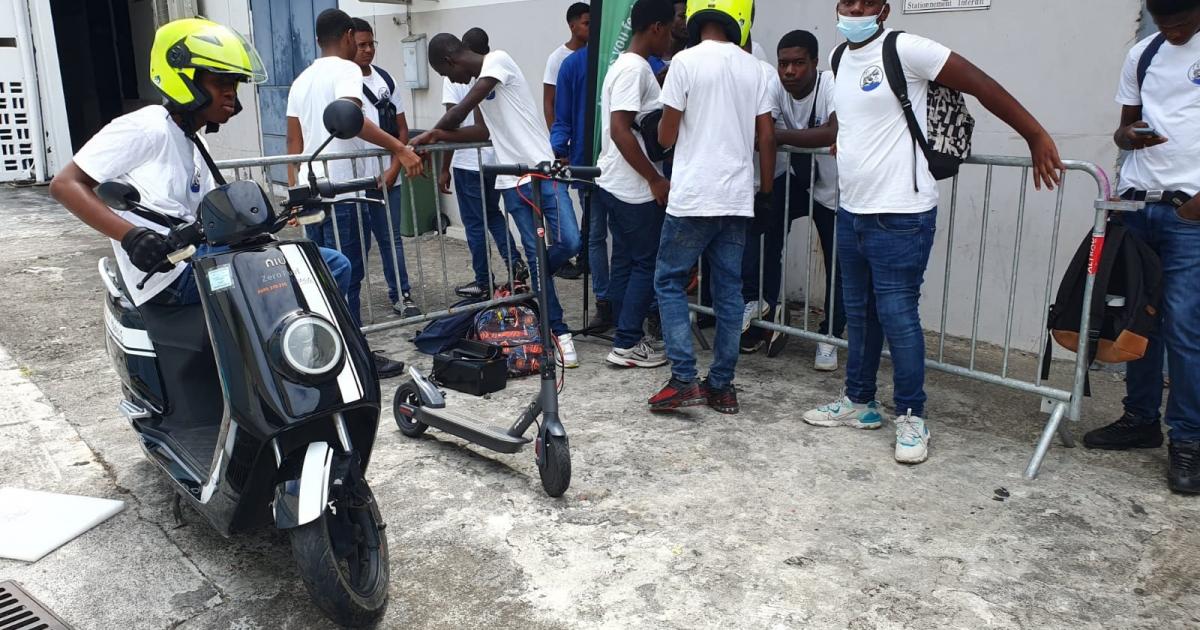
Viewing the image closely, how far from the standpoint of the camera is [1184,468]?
140 inches

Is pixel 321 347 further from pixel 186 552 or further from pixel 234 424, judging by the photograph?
pixel 186 552

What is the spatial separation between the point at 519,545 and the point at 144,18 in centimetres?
1774

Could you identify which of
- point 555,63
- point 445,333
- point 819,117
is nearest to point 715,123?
point 819,117

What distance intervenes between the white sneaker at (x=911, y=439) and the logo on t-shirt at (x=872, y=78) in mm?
1403

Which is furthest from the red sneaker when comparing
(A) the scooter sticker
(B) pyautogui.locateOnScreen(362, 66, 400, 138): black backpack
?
(B) pyautogui.locateOnScreen(362, 66, 400, 138): black backpack

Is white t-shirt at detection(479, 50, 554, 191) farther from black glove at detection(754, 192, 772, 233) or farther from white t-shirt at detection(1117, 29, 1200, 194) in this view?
white t-shirt at detection(1117, 29, 1200, 194)

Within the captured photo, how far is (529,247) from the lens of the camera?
211 inches

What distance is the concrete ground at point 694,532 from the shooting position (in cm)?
282

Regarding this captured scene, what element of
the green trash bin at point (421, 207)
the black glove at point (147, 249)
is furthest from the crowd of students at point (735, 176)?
the green trash bin at point (421, 207)

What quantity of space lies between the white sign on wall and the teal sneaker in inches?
93.8

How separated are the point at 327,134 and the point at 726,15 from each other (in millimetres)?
2421

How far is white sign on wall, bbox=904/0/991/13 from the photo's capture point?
4996 mm

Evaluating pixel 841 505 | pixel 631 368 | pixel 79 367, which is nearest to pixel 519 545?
pixel 841 505

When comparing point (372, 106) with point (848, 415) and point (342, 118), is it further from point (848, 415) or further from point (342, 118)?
point (848, 415)
